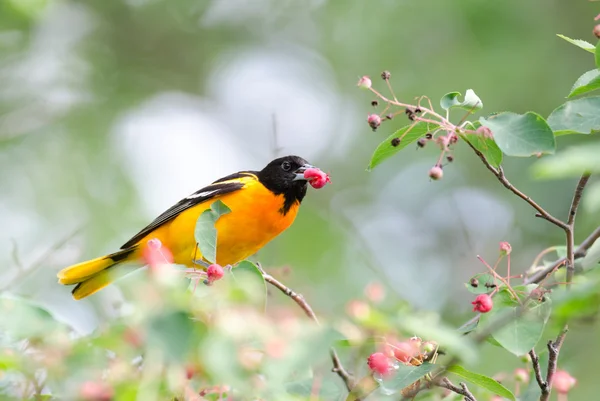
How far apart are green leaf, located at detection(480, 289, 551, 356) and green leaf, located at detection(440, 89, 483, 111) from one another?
0.57 metres

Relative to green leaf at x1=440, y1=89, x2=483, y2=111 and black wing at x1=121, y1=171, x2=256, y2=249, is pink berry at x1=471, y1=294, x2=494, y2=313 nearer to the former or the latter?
green leaf at x1=440, y1=89, x2=483, y2=111

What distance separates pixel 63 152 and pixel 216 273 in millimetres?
7131

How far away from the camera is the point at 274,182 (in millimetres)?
4785

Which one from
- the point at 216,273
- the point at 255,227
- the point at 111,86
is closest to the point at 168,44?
the point at 111,86

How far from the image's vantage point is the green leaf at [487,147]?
206 centimetres

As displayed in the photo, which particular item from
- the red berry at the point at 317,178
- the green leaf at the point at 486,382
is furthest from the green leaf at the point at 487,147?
the red berry at the point at 317,178

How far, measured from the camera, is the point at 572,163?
112 centimetres

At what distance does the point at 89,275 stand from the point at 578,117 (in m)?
3.38

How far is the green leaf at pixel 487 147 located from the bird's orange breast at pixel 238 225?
2.55 meters

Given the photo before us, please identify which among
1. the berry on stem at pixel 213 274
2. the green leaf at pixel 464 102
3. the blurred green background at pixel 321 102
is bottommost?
the blurred green background at pixel 321 102

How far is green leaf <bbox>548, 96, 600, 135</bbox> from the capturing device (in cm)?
195

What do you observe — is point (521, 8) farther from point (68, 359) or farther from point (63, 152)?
A: point (68, 359)

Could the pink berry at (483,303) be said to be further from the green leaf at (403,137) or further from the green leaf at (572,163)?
the green leaf at (572,163)

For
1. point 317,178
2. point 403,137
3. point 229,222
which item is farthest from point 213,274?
point 229,222
